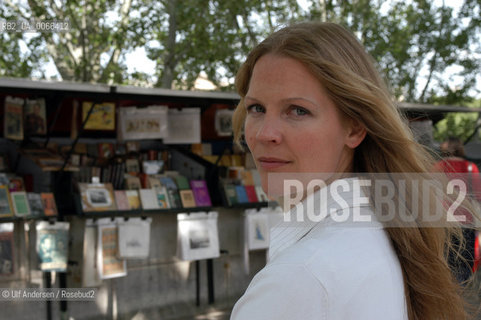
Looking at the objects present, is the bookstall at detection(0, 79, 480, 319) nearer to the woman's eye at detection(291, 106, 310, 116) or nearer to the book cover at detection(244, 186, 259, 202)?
the book cover at detection(244, 186, 259, 202)

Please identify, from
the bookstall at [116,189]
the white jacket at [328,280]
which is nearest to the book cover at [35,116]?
the bookstall at [116,189]

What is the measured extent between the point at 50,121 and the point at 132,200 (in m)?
1.32

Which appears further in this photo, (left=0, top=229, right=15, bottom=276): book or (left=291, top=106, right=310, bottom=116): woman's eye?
(left=0, top=229, right=15, bottom=276): book

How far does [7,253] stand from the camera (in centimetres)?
528

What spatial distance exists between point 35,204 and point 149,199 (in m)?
1.26

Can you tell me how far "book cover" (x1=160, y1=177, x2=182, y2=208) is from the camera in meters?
6.34

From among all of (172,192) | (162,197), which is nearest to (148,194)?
(162,197)

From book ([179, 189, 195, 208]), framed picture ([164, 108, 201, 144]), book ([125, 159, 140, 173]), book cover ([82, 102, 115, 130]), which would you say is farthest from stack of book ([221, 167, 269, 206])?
book cover ([82, 102, 115, 130])

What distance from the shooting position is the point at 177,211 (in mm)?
6250

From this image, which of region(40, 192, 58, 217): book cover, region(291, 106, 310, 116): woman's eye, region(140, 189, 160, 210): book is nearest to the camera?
region(291, 106, 310, 116): woman's eye

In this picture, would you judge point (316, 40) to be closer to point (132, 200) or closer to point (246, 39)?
point (132, 200)

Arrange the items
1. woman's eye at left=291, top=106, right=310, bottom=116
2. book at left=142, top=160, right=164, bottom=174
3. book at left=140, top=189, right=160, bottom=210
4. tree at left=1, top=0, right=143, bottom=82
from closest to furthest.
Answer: woman's eye at left=291, top=106, right=310, bottom=116 → book at left=140, top=189, right=160, bottom=210 → book at left=142, top=160, right=164, bottom=174 → tree at left=1, top=0, right=143, bottom=82

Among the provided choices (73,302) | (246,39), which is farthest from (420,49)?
(73,302)

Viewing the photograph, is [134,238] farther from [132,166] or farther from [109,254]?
[132,166]
